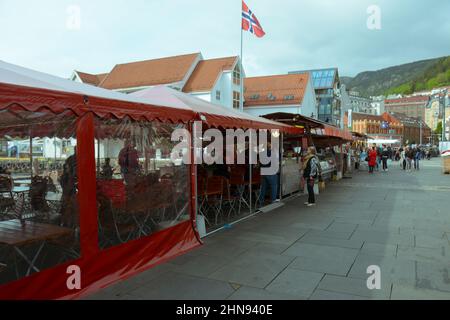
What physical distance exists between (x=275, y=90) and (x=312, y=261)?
4308 centimetres

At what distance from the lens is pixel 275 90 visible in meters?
46.7

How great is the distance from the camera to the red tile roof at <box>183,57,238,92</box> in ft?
124

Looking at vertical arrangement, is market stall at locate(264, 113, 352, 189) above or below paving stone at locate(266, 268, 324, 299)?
above

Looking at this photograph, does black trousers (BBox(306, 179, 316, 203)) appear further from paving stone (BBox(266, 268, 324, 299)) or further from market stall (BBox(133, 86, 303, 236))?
paving stone (BBox(266, 268, 324, 299))

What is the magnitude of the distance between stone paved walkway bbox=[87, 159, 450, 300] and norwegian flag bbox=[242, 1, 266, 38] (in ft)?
39.4

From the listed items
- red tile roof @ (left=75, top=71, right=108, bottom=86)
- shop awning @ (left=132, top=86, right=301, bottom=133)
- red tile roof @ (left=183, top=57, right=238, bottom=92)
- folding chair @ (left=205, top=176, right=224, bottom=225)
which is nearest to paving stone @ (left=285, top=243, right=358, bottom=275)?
folding chair @ (left=205, top=176, right=224, bottom=225)

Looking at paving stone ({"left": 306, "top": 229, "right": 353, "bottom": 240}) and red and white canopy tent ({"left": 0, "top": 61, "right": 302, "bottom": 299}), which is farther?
Answer: paving stone ({"left": 306, "top": 229, "right": 353, "bottom": 240})

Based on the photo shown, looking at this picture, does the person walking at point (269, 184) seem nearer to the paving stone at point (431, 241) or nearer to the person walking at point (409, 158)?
the paving stone at point (431, 241)

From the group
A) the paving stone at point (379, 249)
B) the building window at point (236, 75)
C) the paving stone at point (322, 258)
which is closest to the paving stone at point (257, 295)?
the paving stone at point (322, 258)

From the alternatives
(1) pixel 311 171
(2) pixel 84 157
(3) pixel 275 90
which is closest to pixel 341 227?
(1) pixel 311 171

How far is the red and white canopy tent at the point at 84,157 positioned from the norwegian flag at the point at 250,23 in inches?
538

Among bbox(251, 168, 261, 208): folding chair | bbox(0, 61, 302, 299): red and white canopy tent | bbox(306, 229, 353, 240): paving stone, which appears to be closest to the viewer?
bbox(0, 61, 302, 299): red and white canopy tent
